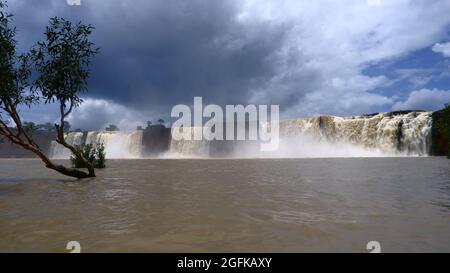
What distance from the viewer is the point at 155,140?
274 feet

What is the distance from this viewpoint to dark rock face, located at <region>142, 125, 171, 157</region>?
3214 inches

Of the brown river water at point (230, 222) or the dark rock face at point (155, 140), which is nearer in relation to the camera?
the brown river water at point (230, 222)

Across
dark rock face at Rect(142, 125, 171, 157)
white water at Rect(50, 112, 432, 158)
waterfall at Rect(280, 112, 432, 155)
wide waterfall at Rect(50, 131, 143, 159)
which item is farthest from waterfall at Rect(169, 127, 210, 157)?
waterfall at Rect(280, 112, 432, 155)

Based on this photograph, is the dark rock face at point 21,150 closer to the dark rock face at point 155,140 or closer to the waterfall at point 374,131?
the dark rock face at point 155,140

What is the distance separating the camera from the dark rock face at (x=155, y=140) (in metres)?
81.6

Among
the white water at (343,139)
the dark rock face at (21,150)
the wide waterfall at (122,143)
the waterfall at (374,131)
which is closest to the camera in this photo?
the waterfall at (374,131)

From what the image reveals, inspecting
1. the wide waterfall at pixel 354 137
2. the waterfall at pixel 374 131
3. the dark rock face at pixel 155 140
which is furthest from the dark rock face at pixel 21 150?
the waterfall at pixel 374 131

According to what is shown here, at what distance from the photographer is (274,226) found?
5.93 m

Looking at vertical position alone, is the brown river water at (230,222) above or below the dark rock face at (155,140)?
below

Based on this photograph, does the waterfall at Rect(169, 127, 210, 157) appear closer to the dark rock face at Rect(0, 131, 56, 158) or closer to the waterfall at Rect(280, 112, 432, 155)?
the waterfall at Rect(280, 112, 432, 155)

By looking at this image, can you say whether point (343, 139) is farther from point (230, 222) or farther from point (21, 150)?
point (21, 150)
